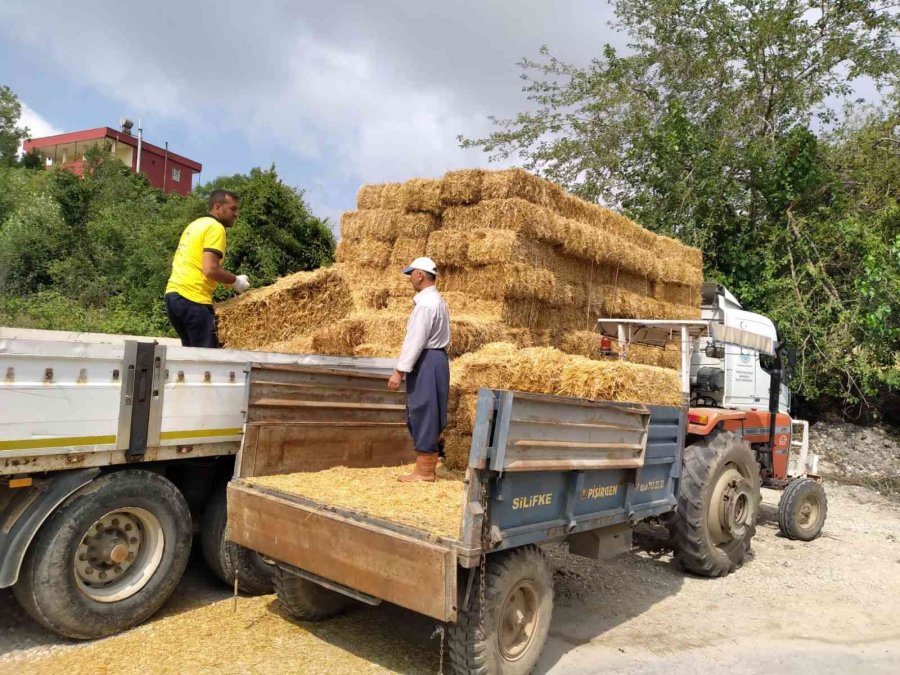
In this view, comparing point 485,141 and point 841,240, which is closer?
point 841,240

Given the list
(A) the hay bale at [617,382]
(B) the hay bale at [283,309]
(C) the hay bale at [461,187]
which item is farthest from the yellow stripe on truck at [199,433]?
(C) the hay bale at [461,187]

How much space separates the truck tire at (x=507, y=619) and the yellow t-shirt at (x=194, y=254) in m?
3.80

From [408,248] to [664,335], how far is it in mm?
3452

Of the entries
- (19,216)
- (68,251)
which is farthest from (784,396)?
(19,216)

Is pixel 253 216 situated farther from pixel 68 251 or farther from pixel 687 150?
pixel 687 150

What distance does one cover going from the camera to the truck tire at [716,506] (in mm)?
6570

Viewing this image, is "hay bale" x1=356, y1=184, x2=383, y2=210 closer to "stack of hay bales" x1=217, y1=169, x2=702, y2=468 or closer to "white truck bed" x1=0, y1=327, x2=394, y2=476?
"stack of hay bales" x1=217, y1=169, x2=702, y2=468

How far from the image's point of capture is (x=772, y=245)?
15.5 metres

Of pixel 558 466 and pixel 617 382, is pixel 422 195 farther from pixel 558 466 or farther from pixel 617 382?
pixel 558 466

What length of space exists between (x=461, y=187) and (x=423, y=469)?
4.58m

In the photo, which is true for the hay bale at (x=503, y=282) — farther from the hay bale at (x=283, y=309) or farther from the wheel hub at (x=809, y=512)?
the wheel hub at (x=809, y=512)

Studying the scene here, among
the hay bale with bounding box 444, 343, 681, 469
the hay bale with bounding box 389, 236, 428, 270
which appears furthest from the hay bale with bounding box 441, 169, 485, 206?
the hay bale with bounding box 444, 343, 681, 469

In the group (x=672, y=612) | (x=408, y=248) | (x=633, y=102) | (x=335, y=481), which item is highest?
(x=633, y=102)

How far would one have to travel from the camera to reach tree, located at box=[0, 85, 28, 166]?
40094mm
